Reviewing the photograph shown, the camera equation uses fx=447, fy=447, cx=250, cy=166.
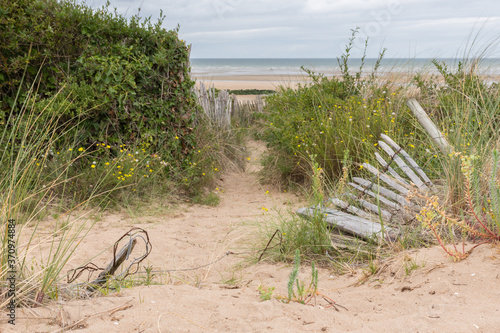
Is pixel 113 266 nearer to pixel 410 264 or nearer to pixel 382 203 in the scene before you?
pixel 410 264

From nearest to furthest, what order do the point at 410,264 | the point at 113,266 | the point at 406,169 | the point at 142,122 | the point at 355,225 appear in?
1. the point at 113,266
2. the point at 410,264
3. the point at 355,225
4. the point at 406,169
5. the point at 142,122

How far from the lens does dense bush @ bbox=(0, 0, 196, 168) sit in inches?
194

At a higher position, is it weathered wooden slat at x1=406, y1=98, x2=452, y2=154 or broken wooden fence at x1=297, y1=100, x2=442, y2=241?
weathered wooden slat at x1=406, y1=98, x2=452, y2=154

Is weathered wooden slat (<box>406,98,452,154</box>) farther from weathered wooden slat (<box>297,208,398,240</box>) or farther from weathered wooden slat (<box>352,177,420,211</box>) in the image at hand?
weathered wooden slat (<box>297,208,398,240</box>)

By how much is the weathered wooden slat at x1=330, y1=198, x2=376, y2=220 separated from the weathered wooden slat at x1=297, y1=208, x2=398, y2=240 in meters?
0.14

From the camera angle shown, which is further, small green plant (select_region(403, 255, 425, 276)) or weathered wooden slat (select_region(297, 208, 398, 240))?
weathered wooden slat (select_region(297, 208, 398, 240))

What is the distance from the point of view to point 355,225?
3764 mm

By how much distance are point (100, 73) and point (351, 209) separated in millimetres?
3238

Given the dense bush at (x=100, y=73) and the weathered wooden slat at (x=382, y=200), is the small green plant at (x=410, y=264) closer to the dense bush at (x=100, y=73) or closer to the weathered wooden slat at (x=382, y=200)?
the weathered wooden slat at (x=382, y=200)

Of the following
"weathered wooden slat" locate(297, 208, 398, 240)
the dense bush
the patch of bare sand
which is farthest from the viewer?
the dense bush

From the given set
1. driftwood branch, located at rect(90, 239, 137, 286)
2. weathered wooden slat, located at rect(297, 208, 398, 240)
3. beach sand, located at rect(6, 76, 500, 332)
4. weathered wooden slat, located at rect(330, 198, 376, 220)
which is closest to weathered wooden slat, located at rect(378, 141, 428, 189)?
weathered wooden slat, located at rect(330, 198, 376, 220)

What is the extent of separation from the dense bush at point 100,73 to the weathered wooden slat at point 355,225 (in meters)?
2.54

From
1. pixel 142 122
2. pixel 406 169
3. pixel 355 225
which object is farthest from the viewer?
pixel 142 122

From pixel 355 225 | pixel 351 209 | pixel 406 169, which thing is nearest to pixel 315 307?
pixel 355 225
